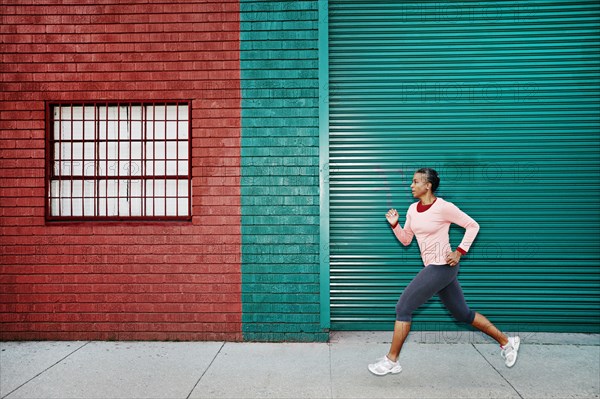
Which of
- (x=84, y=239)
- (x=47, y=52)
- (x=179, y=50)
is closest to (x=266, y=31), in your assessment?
(x=179, y=50)

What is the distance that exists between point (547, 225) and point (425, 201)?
256 cm

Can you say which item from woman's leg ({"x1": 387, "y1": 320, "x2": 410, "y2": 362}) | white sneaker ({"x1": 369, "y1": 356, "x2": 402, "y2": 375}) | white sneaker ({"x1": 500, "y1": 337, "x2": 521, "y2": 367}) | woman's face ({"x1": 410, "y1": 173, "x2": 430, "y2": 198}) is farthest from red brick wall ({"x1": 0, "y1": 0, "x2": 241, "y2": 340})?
white sneaker ({"x1": 500, "y1": 337, "x2": 521, "y2": 367})

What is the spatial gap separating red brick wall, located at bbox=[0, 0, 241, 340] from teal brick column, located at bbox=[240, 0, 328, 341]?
18cm

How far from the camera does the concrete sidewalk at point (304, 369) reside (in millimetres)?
4137

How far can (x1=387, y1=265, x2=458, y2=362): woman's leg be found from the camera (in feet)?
14.1

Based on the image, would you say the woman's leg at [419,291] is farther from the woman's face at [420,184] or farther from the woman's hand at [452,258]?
the woman's face at [420,184]

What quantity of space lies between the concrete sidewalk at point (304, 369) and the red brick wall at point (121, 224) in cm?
38

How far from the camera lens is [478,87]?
234 inches

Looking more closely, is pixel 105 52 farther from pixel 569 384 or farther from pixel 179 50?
pixel 569 384

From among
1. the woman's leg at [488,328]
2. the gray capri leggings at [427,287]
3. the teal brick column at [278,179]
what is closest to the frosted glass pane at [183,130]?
the teal brick column at [278,179]

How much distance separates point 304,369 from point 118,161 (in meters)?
3.55

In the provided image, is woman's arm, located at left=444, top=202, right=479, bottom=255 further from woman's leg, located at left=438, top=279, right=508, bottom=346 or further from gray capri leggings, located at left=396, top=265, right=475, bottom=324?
woman's leg, located at left=438, top=279, right=508, bottom=346

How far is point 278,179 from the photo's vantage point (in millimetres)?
5773

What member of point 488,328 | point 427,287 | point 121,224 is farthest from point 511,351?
point 121,224
